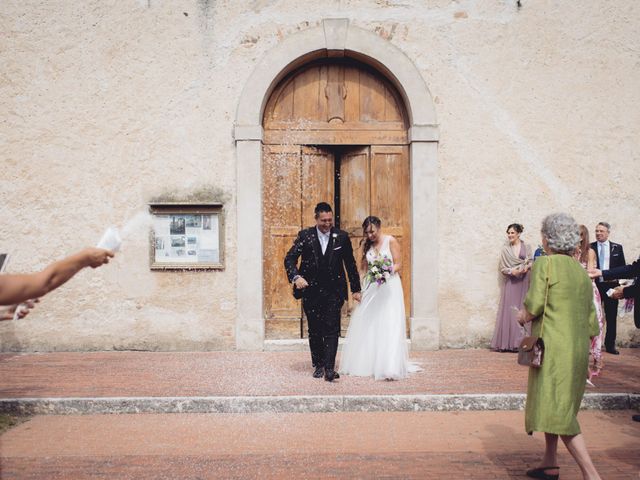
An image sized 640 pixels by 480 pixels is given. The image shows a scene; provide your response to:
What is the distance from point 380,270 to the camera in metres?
6.92

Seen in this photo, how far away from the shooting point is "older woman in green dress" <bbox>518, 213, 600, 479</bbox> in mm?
3814

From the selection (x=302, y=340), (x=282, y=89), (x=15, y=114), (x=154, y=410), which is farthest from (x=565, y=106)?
(x=15, y=114)

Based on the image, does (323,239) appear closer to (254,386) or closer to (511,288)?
(254,386)

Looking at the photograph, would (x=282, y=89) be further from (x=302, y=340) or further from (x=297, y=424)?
(x=297, y=424)

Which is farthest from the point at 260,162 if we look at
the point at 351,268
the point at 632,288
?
the point at 632,288

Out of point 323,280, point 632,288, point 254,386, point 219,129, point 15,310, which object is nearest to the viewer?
point 15,310

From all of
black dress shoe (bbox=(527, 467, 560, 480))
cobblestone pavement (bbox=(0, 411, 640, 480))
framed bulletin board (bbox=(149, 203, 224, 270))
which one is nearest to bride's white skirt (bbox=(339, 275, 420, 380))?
cobblestone pavement (bbox=(0, 411, 640, 480))

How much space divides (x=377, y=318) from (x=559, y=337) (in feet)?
11.0

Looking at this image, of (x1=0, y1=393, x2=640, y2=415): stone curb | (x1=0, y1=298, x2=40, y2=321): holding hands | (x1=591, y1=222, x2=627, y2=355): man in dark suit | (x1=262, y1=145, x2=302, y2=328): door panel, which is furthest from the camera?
(x1=262, y1=145, x2=302, y2=328): door panel

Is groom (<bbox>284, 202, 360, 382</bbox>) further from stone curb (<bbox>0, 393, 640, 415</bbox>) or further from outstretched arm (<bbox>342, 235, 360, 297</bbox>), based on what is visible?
stone curb (<bbox>0, 393, 640, 415</bbox>)

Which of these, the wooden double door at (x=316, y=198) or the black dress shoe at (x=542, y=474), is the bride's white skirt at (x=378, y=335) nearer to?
the wooden double door at (x=316, y=198)

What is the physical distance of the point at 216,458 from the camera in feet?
14.7

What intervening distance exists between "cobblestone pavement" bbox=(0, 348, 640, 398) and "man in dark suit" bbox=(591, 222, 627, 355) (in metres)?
0.29

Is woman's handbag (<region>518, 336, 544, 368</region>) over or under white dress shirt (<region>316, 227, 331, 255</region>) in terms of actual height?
under
